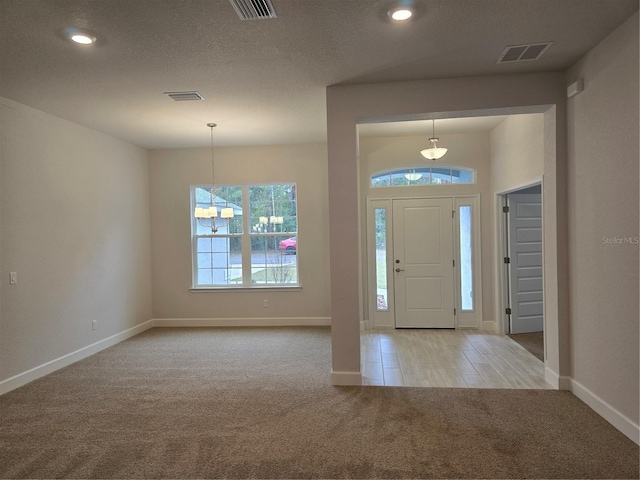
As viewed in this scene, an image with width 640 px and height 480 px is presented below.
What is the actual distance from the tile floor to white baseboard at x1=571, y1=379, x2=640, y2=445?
0.30m

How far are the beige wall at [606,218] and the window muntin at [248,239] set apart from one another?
394 centimetres

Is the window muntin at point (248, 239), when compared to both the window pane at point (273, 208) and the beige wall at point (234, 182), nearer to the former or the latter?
the window pane at point (273, 208)

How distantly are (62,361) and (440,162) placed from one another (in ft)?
18.2

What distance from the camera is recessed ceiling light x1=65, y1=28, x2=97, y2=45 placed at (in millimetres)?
2605

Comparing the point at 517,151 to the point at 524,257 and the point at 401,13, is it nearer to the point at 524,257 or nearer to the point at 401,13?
the point at 524,257

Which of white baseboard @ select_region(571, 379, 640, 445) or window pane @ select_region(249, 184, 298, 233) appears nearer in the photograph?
white baseboard @ select_region(571, 379, 640, 445)

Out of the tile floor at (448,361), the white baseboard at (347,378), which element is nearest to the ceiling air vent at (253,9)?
the white baseboard at (347,378)

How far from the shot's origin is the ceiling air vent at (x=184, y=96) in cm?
377

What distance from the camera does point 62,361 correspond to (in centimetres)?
439

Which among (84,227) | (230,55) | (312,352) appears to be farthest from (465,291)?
(84,227)

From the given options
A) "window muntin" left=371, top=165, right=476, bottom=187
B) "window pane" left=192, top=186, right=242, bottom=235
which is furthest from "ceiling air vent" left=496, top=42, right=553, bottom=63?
"window pane" left=192, top=186, right=242, bottom=235

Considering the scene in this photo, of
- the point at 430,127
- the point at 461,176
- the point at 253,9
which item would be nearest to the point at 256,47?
the point at 253,9

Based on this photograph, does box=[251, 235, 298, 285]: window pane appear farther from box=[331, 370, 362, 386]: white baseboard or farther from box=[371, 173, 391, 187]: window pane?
box=[331, 370, 362, 386]: white baseboard

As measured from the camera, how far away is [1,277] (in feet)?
12.1
